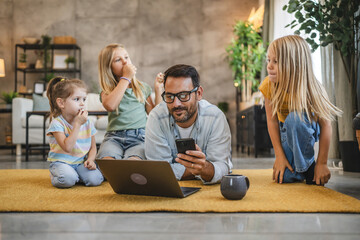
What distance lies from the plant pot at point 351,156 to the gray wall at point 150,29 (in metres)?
3.91

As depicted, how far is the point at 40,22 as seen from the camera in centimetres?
660

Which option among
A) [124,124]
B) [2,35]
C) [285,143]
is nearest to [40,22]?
[2,35]

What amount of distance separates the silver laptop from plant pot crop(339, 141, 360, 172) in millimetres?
1521

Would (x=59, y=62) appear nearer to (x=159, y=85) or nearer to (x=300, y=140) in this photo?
(x=159, y=85)

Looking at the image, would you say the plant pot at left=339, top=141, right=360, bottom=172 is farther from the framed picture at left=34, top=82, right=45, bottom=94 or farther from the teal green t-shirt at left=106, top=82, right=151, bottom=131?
the framed picture at left=34, top=82, right=45, bottom=94

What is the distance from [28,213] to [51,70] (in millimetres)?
5529

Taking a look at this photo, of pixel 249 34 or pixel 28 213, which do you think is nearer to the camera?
pixel 28 213

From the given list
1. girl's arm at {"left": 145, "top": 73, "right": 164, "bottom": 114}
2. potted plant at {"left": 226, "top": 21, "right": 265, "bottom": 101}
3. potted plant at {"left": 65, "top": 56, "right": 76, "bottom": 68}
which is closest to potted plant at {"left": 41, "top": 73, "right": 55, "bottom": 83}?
potted plant at {"left": 65, "top": 56, "right": 76, "bottom": 68}

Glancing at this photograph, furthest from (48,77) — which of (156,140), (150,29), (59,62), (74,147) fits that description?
(156,140)

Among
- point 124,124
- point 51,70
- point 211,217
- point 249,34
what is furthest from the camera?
point 51,70

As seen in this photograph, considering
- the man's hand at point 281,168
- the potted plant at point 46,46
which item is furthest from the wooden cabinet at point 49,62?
the man's hand at point 281,168

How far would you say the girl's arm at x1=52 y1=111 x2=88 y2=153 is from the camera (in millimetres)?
1812

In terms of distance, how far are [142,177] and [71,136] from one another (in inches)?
23.2

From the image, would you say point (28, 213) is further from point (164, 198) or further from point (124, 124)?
point (124, 124)
